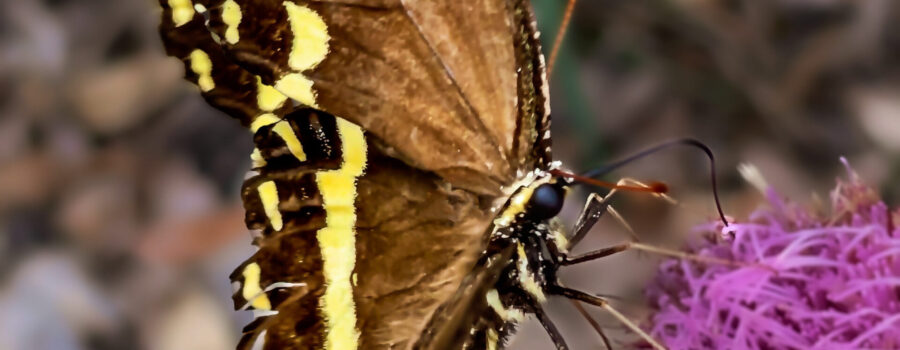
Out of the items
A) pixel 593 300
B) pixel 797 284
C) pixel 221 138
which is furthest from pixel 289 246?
pixel 221 138

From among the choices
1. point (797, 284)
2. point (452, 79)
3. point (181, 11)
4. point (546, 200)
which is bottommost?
point (797, 284)

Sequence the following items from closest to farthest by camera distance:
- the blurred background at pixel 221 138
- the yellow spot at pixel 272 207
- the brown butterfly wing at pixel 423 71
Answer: the brown butterfly wing at pixel 423 71 → the yellow spot at pixel 272 207 → the blurred background at pixel 221 138

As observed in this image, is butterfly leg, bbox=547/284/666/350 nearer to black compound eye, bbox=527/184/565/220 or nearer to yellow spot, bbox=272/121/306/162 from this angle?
black compound eye, bbox=527/184/565/220

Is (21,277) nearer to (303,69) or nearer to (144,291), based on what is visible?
(144,291)

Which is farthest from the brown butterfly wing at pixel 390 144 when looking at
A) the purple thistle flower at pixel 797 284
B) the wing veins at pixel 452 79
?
the purple thistle flower at pixel 797 284

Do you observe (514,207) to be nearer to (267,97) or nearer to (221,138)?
(267,97)

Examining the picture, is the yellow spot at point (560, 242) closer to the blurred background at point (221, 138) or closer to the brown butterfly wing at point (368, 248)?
the brown butterfly wing at point (368, 248)
